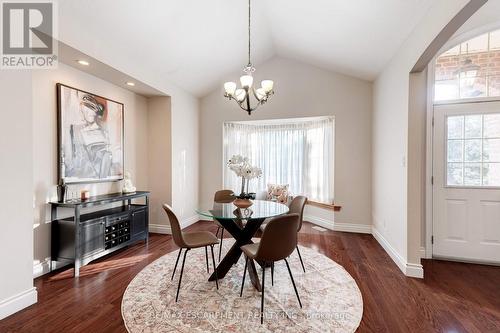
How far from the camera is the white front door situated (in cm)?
291

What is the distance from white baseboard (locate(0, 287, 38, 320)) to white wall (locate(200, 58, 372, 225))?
3.96 m

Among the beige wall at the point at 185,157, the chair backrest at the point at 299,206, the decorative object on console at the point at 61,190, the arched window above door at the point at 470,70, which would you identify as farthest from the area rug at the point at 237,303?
the arched window above door at the point at 470,70

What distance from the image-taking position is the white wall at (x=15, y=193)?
1933 millimetres

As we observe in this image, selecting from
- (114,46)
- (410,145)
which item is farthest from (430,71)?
(114,46)

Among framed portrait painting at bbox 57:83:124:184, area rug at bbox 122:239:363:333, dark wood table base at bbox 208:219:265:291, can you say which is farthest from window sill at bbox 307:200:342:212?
framed portrait painting at bbox 57:83:124:184

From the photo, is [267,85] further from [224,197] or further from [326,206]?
[326,206]

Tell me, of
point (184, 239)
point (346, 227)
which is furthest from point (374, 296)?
point (346, 227)

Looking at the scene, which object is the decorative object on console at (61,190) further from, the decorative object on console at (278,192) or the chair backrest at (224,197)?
the decorative object on console at (278,192)

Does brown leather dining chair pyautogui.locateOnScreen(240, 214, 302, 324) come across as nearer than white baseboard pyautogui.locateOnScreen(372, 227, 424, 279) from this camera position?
Yes

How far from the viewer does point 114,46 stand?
118 inches

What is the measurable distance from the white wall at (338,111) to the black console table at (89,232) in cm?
281

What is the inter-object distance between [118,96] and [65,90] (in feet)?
3.02

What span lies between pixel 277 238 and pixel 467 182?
2.75 m

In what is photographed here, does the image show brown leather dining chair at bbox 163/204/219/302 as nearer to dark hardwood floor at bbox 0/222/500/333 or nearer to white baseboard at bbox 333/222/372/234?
dark hardwood floor at bbox 0/222/500/333
